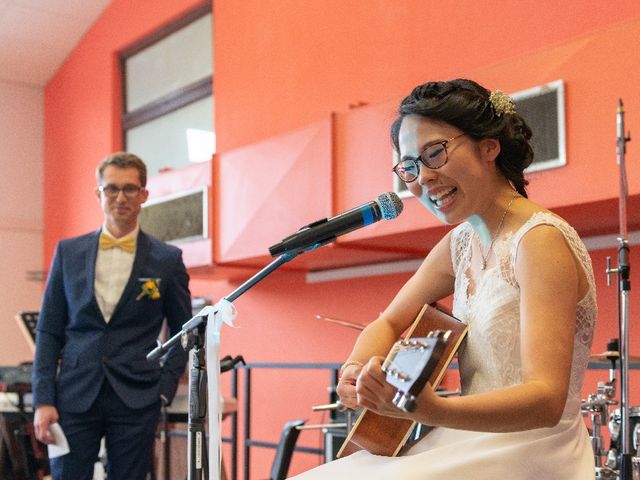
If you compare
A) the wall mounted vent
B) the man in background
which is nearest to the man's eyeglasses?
the man in background

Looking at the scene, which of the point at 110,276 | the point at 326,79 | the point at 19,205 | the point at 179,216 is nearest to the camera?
the point at 110,276

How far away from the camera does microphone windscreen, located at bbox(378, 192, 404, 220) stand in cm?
164

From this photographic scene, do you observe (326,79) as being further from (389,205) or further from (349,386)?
(349,386)

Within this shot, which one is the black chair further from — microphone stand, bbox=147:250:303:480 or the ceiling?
the ceiling

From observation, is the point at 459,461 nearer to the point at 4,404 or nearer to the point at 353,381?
the point at 353,381

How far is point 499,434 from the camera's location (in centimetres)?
140

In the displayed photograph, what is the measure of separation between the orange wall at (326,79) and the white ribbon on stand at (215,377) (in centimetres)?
257

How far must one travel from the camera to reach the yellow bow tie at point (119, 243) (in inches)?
117

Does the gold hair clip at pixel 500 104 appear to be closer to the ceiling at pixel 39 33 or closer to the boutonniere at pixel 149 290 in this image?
the boutonniere at pixel 149 290

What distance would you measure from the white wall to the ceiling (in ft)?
0.89

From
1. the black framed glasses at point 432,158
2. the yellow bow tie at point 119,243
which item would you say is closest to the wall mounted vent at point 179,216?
the yellow bow tie at point 119,243

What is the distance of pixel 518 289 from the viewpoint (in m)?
1.48

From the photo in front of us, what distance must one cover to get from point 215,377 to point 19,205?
27.3 feet

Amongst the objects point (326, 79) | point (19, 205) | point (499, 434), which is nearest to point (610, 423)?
point (499, 434)
